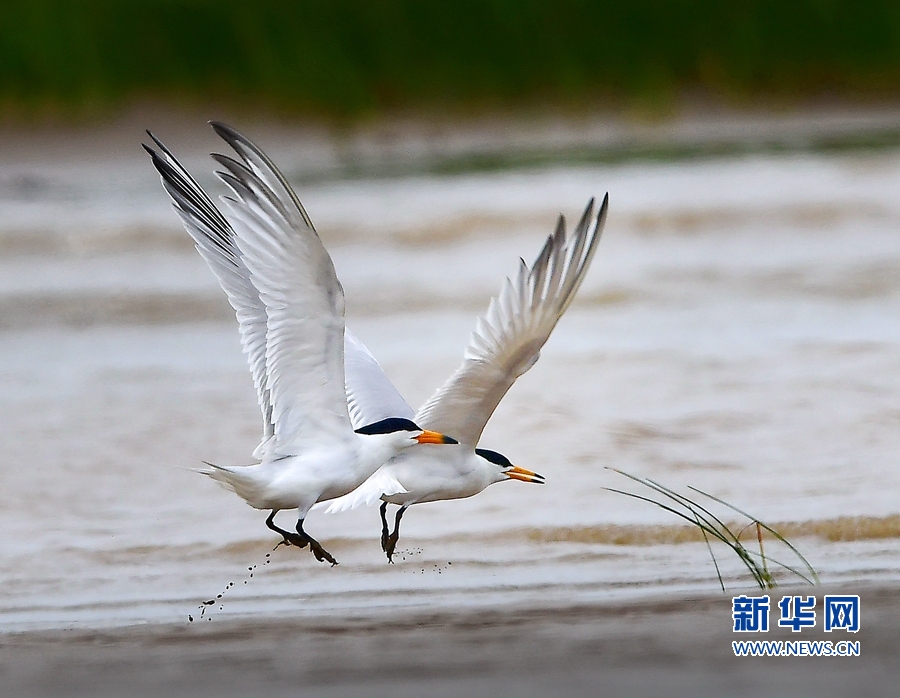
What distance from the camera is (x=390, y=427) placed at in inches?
250

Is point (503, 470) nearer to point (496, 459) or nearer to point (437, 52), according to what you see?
point (496, 459)

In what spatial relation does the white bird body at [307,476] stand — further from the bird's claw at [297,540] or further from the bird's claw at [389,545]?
the bird's claw at [389,545]

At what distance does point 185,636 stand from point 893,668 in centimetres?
246

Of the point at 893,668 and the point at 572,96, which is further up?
the point at 572,96

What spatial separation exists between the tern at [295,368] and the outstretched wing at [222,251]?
0.53 ft

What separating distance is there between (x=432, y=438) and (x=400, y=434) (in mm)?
135

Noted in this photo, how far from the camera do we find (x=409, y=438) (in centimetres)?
631

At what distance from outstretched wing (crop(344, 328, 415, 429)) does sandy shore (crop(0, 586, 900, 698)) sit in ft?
4.03

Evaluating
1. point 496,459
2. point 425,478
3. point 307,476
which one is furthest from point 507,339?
point 307,476

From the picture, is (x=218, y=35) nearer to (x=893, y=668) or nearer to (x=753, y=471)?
(x=753, y=471)

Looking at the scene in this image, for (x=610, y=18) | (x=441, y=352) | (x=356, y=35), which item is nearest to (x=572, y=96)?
(x=610, y=18)

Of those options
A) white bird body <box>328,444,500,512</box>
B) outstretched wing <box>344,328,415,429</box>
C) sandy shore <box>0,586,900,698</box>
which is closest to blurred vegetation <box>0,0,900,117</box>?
outstretched wing <box>344,328,415,429</box>

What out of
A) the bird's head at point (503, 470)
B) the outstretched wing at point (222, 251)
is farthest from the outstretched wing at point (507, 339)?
the outstretched wing at point (222, 251)

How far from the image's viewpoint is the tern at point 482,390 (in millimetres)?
6605
